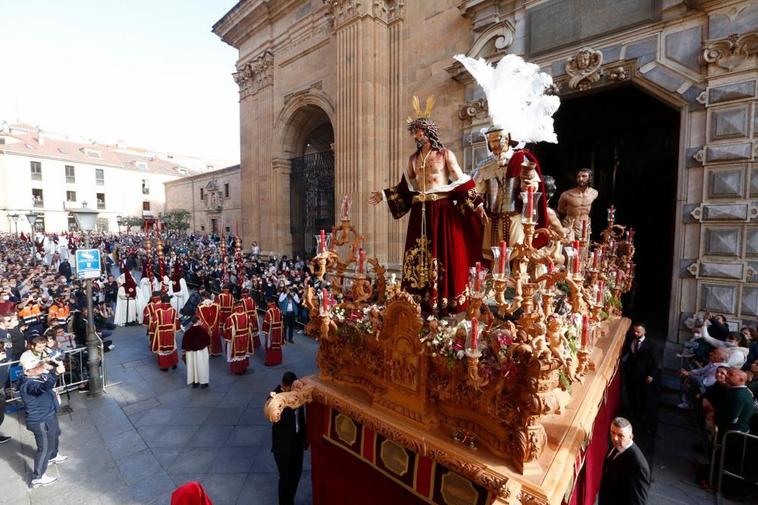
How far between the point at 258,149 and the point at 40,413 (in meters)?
15.2

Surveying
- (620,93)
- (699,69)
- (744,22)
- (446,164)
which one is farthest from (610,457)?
(620,93)

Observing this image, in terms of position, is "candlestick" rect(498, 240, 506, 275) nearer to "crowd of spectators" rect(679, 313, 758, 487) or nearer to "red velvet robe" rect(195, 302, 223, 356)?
"crowd of spectators" rect(679, 313, 758, 487)

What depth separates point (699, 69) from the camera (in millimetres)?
6656

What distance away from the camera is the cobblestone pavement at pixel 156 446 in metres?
4.91

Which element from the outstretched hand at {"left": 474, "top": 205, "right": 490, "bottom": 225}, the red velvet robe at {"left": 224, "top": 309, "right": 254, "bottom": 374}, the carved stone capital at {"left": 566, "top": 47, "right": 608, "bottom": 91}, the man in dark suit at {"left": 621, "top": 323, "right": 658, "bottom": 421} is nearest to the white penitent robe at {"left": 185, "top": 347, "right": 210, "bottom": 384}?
the red velvet robe at {"left": 224, "top": 309, "right": 254, "bottom": 374}

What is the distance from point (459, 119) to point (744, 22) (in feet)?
18.8

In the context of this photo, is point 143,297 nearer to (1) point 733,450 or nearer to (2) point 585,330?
(2) point 585,330

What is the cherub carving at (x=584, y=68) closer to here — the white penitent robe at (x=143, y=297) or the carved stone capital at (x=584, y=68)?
the carved stone capital at (x=584, y=68)

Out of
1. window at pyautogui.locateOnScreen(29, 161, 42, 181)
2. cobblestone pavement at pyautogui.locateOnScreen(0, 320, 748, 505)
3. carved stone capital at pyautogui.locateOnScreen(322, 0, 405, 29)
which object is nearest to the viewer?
cobblestone pavement at pyautogui.locateOnScreen(0, 320, 748, 505)

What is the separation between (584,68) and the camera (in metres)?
7.90

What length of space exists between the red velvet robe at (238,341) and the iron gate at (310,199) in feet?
26.1

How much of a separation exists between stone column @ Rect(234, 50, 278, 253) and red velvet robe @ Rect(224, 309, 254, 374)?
8.94m

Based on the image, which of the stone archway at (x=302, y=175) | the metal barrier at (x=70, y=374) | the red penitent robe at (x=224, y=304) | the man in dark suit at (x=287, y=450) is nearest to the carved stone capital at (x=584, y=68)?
the man in dark suit at (x=287, y=450)

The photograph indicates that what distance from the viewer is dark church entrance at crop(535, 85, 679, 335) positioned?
10.5 metres
